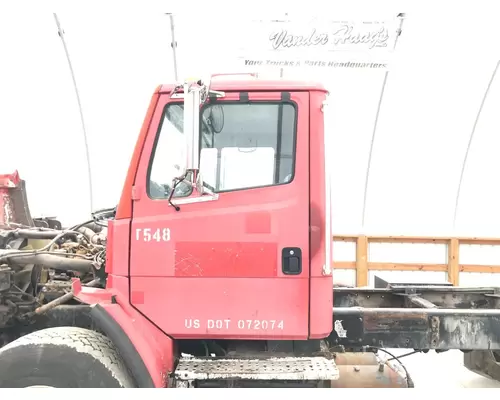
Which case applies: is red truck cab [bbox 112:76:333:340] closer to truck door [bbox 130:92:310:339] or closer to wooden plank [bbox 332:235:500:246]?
truck door [bbox 130:92:310:339]

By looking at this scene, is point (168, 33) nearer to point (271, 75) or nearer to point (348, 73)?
point (348, 73)

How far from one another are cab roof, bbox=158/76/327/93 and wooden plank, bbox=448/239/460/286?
569 cm

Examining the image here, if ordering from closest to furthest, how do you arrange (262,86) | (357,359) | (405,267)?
(262,86), (357,359), (405,267)

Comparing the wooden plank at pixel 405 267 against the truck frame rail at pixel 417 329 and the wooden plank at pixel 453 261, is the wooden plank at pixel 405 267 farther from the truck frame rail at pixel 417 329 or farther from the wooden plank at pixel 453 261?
the truck frame rail at pixel 417 329

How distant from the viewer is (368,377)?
351 cm

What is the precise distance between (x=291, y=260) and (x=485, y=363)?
110 inches

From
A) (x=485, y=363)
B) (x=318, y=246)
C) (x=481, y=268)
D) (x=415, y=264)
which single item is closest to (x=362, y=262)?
(x=415, y=264)

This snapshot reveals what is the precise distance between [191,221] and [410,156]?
26.3 ft

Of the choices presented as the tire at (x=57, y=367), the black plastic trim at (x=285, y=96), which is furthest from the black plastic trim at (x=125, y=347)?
the black plastic trim at (x=285, y=96)

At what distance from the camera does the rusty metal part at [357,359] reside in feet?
12.4

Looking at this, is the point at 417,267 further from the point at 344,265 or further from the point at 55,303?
the point at 55,303

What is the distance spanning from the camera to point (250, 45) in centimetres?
838

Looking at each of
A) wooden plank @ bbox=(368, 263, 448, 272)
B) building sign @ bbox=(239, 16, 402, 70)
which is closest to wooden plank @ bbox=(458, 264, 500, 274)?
wooden plank @ bbox=(368, 263, 448, 272)

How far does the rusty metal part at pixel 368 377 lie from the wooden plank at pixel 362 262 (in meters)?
4.07
